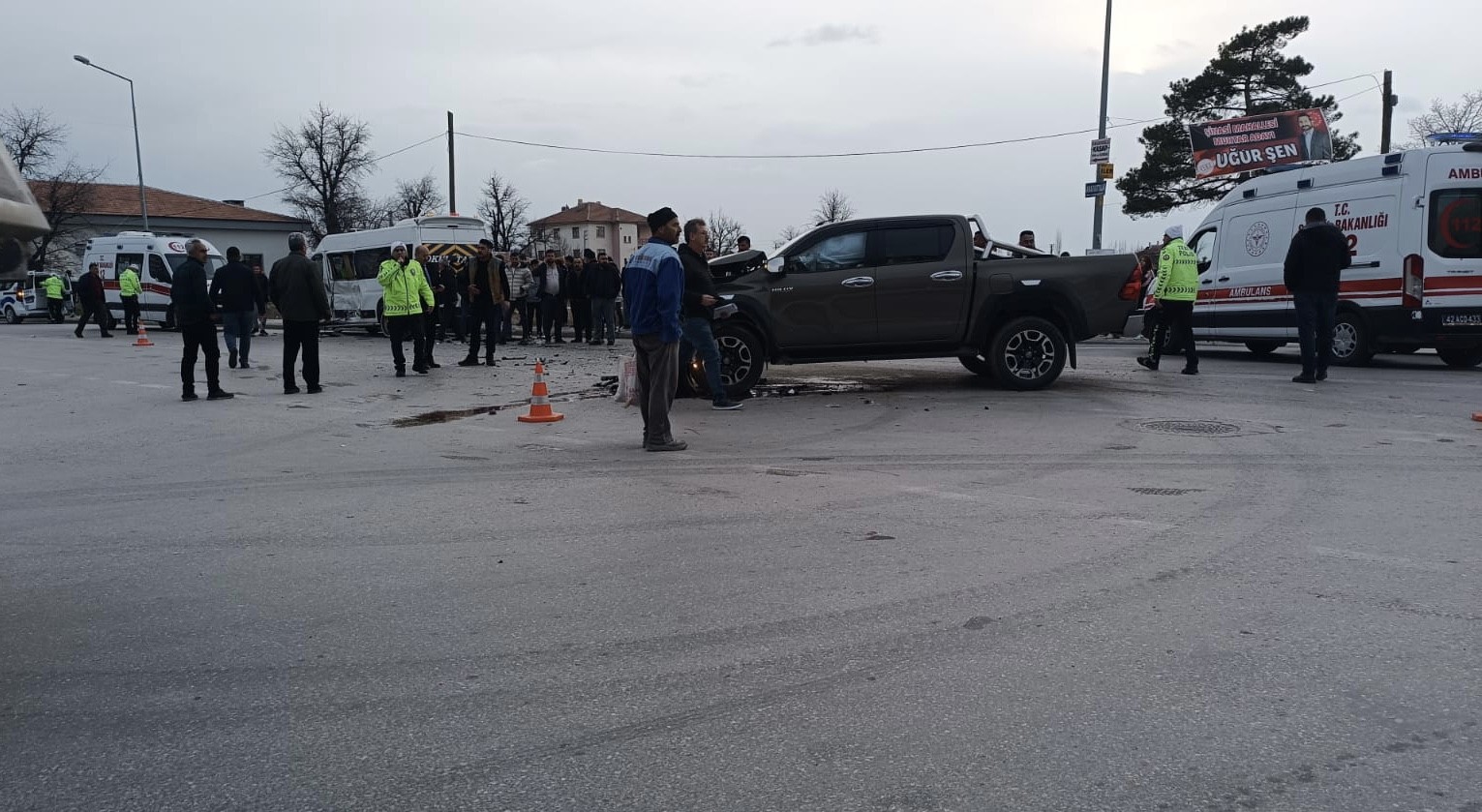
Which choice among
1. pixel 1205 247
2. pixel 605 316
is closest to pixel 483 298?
pixel 605 316

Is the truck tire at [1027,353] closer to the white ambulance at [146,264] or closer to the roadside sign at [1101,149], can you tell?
the roadside sign at [1101,149]

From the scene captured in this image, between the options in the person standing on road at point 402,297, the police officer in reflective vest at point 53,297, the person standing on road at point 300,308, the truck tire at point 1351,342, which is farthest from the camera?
the police officer in reflective vest at point 53,297

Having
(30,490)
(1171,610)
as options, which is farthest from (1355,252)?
(30,490)

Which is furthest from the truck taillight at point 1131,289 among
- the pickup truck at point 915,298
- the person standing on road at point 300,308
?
the person standing on road at point 300,308

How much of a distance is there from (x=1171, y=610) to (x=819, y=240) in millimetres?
7629

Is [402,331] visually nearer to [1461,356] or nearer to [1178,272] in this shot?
[1178,272]

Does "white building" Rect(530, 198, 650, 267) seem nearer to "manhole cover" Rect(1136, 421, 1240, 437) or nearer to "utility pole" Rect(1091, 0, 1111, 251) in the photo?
"utility pole" Rect(1091, 0, 1111, 251)

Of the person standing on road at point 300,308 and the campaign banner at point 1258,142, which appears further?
the campaign banner at point 1258,142

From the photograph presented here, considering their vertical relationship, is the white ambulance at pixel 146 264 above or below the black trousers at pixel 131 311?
above

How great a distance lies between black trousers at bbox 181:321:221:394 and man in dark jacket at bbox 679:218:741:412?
5435 mm

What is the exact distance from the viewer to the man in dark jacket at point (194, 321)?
37.3ft

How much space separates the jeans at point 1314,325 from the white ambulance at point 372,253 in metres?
16.8

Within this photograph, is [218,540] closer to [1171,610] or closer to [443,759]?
[443,759]

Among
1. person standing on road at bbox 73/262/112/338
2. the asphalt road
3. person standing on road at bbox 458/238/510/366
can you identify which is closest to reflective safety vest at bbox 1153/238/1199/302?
the asphalt road
